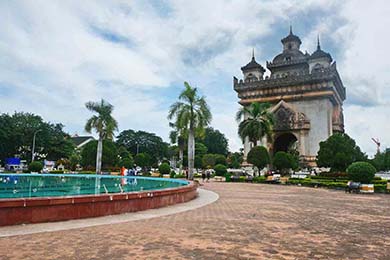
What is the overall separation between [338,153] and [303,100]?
21328 mm

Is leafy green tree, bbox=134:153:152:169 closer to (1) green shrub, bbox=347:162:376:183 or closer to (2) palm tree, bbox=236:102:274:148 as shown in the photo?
(2) palm tree, bbox=236:102:274:148

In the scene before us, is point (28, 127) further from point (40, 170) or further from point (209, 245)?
point (209, 245)

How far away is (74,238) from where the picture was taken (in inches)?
273

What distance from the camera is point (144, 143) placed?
8962 cm

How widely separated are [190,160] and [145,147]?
2451 inches

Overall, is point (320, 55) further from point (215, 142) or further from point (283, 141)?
point (215, 142)

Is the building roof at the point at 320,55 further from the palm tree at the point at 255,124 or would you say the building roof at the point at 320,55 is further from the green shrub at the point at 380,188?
the green shrub at the point at 380,188

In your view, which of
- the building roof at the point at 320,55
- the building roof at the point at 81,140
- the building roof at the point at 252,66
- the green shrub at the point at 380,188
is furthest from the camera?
the building roof at the point at 81,140

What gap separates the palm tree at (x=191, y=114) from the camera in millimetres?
28484

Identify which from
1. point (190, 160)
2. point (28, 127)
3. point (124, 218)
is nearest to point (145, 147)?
point (28, 127)

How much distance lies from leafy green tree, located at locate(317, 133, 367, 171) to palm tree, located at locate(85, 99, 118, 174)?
24.0m

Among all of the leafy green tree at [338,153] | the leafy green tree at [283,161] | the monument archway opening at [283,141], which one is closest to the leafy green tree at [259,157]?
the leafy green tree at [283,161]

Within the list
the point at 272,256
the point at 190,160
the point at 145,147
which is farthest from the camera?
the point at 145,147

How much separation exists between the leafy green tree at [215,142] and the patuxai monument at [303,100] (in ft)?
112
